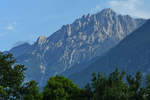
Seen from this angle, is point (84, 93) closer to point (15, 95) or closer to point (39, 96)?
point (39, 96)

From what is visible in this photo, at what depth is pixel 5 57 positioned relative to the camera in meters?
61.4

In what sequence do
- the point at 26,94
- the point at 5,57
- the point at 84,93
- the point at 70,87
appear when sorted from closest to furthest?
the point at 26,94
the point at 5,57
the point at 84,93
the point at 70,87

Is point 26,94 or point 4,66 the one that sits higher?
point 4,66

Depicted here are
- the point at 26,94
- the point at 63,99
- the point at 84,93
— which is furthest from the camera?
the point at 84,93

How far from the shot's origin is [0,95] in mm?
53406

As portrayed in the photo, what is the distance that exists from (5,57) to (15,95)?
8.48m

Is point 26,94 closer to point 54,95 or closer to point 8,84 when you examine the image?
point 8,84

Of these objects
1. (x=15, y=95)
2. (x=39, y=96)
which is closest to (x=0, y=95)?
(x=15, y=95)

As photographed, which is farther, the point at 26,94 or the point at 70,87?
the point at 70,87

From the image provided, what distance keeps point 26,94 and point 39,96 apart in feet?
12.9

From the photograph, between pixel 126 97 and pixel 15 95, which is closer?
pixel 126 97

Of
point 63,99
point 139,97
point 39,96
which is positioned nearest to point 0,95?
point 39,96

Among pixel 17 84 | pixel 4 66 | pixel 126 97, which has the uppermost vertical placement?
pixel 4 66

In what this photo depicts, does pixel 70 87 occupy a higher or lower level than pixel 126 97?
higher
